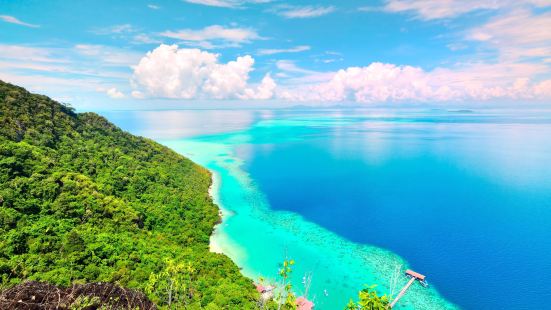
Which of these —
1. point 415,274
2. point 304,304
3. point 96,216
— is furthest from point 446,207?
point 96,216

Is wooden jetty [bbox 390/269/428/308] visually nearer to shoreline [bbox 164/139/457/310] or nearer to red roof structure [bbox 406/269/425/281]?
red roof structure [bbox 406/269/425/281]

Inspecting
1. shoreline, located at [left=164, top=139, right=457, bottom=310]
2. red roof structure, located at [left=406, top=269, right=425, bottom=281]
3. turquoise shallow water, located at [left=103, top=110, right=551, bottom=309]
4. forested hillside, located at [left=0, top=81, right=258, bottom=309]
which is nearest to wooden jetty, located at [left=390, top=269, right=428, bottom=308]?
red roof structure, located at [left=406, top=269, right=425, bottom=281]

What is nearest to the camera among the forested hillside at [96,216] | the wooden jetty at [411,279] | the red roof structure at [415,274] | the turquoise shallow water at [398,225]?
the forested hillside at [96,216]

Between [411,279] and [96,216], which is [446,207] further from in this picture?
[96,216]

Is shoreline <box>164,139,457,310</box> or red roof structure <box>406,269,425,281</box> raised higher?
red roof structure <box>406,269,425,281</box>

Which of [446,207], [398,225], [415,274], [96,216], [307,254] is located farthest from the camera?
[446,207]

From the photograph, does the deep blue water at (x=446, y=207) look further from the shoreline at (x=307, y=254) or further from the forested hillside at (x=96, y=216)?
the forested hillside at (x=96, y=216)

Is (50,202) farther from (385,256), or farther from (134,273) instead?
(385,256)

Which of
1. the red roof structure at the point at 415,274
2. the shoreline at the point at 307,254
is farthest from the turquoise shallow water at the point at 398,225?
the red roof structure at the point at 415,274
